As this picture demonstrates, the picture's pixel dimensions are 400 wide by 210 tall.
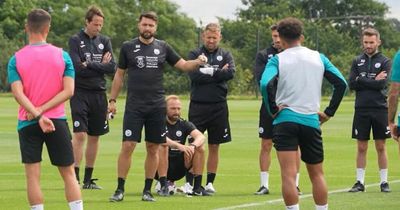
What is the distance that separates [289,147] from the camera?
10.4 m

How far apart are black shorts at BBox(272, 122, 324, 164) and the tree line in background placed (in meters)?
49.2

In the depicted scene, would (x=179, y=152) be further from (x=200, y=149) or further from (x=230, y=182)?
(x=230, y=182)

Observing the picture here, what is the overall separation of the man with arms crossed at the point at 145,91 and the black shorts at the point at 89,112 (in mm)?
1435

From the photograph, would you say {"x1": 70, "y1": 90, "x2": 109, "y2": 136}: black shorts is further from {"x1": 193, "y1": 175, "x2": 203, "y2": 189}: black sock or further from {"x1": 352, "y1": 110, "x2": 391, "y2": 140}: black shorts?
{"x1": 352, "y1": 110, "x2": 391, "y2": 140}: black shorts

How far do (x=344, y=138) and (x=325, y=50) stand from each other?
5667cm

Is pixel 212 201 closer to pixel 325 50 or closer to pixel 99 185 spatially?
pixel 99 185

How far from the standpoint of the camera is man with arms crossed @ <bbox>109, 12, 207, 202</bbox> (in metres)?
13.0

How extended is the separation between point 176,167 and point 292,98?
3.93 metres

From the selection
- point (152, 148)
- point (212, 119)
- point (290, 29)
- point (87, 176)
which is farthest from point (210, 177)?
point (290, 29)

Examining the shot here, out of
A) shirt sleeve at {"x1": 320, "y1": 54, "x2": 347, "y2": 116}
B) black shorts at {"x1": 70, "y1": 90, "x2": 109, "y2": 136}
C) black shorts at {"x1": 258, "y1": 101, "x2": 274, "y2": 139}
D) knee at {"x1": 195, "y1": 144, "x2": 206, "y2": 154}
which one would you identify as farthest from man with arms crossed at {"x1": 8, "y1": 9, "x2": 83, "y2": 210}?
black shorts at {"x1": 258, "y1": 101, "x2": 274, "y2": 139}

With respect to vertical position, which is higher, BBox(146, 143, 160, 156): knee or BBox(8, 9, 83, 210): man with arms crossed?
BBox(8, 9, 83, 210): man with arms crossed

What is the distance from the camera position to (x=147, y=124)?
43.1 feet

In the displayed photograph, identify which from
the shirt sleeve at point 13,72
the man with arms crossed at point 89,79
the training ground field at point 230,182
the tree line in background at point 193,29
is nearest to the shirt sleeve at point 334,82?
the training ground field at point 230,182

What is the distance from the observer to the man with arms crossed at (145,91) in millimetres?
13039
